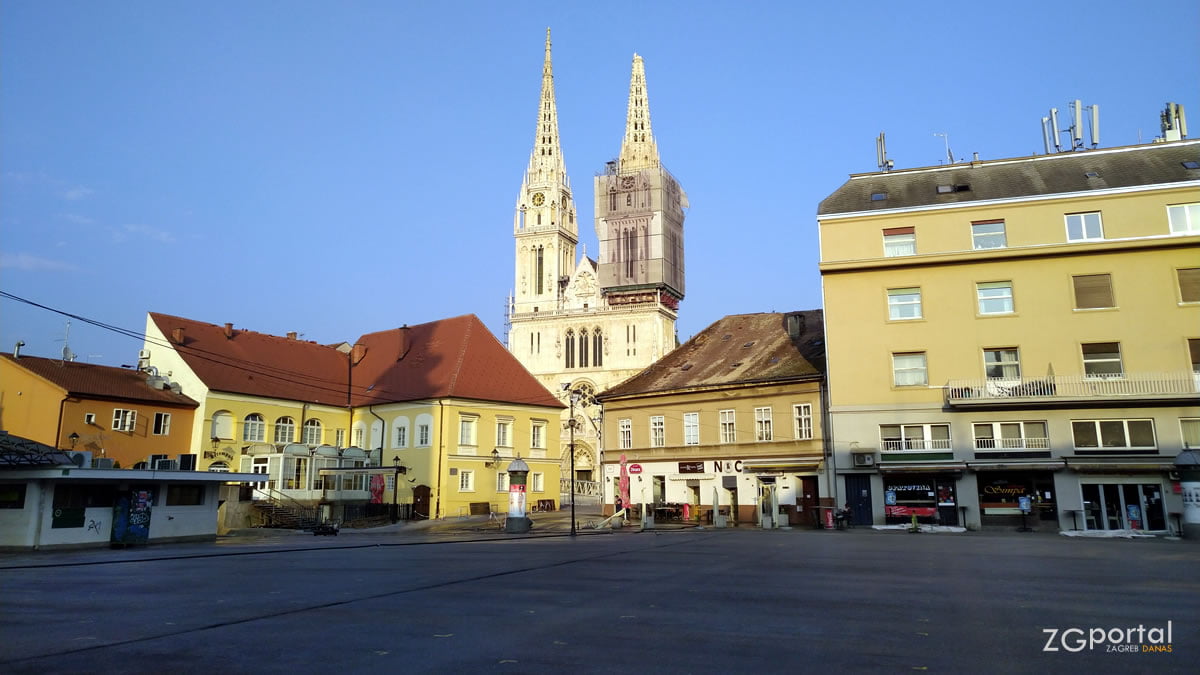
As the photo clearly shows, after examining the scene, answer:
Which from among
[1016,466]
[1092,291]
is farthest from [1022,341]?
[1016,466]

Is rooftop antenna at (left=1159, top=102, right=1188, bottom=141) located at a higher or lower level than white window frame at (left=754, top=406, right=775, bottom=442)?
higher

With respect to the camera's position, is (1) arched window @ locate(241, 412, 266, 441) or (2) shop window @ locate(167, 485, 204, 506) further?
(1) arched window @ locate(241, 412, 266, 441)

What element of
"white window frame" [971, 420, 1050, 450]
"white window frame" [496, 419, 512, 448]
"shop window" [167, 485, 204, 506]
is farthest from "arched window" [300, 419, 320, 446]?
"white window frame" [971, 420, 1050, 450]

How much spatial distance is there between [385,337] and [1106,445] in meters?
42.6

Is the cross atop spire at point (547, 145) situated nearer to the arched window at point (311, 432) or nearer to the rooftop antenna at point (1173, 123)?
the arched window at point (311, 432)

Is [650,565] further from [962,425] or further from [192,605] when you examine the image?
[962,425]

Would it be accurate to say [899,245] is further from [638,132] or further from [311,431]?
[638,132]

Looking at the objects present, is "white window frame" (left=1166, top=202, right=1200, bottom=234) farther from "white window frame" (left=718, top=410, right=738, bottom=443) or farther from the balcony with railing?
"white window frame" (left=718, top=410, right=738, bottom=443)

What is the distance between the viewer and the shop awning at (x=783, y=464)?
3544cm

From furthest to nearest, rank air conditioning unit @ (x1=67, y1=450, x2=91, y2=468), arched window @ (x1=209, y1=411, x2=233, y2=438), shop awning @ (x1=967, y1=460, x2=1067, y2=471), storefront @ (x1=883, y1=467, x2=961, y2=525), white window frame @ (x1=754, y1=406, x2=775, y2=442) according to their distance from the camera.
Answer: arched window @ (x1=209, y1=411, x2=233, y2=438)
white window frame @ (x1=754, y1=406, x2=775, y2=442)
storefront @ (x1=883, y1=467, x2=961, y2=525)
shop awning @ (x1=967, y1=460, x2=1067, y2=471)
air conditioning unit @ (x1=67, y1=450, x2=91, y2=468)

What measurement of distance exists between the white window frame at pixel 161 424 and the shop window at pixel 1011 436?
3861 centimetres

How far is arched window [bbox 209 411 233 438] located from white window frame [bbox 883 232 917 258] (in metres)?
34.7

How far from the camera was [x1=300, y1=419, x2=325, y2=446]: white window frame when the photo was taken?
1946 inches

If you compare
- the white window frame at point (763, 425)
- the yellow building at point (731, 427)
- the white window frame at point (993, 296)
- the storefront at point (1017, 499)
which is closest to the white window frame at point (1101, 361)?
the white window frame at point (993, 296)
